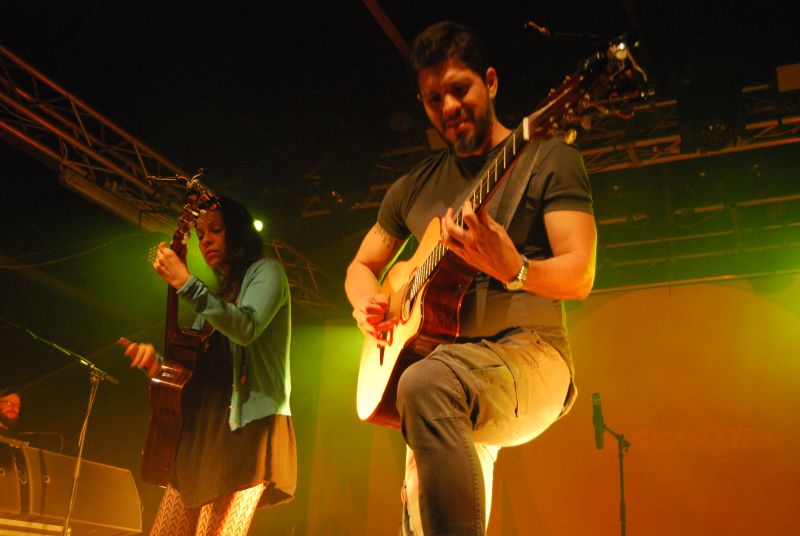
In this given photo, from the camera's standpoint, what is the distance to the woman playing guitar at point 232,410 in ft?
11.2

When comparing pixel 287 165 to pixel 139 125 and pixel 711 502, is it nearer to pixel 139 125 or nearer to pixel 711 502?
pixel 139 125

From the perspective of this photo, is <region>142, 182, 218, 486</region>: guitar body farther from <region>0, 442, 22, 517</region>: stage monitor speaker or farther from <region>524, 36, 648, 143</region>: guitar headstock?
<region>0, 442, 22, 517</region>: stage monitor speaker

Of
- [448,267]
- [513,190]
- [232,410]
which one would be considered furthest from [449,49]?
[232,410]

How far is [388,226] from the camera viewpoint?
10.7 feet

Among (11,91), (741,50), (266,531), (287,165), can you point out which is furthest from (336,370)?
(741,50)

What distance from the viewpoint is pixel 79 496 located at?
6.23 meters

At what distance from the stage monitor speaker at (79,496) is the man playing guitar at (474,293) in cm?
434

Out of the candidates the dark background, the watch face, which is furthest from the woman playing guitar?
the dark background

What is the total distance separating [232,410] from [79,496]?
12.1 ft

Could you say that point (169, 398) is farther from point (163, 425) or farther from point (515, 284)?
point (515, 284)

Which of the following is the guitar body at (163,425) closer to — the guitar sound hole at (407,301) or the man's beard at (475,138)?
the guitar sound hole at (407,301)

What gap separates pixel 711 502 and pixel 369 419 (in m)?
8.21

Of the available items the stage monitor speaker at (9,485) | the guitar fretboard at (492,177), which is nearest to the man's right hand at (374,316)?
the guitar fretboard at (492,177)

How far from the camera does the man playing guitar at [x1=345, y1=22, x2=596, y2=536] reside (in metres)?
1.79
